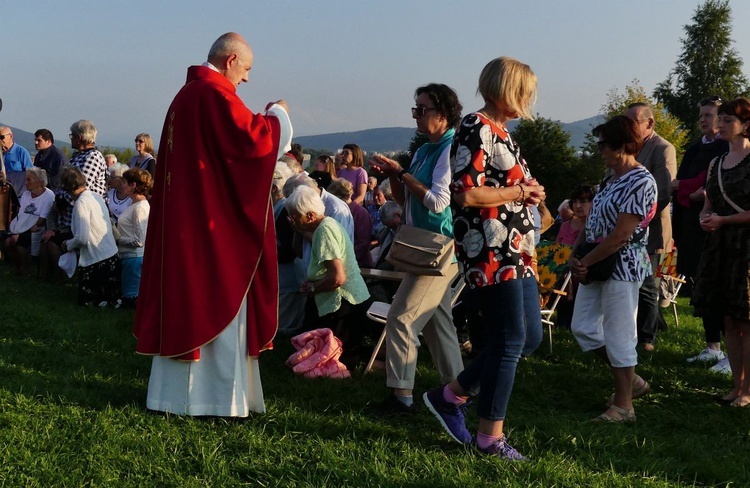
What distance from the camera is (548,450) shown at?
158 inches

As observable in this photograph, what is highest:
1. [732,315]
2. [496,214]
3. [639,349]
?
[496,214]

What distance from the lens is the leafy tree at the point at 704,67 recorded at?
5534cm

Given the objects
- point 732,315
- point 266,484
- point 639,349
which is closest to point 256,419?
point 266,484

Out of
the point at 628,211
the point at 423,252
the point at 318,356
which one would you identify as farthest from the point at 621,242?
the point at 318,356

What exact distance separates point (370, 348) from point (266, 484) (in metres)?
2.74

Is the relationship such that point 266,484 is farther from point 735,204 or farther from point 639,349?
point 639,349

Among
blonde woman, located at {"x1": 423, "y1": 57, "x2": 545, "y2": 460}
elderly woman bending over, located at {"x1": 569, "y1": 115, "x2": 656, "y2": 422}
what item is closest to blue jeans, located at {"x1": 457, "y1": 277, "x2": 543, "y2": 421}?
blonde woman, located at {"x1": 423, "y1": 57, "x2": 545, "y2": 460}

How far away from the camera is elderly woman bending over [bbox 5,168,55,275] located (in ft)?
33.8

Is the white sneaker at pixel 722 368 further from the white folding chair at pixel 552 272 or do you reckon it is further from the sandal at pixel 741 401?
the white folding chair at pixel 552 272

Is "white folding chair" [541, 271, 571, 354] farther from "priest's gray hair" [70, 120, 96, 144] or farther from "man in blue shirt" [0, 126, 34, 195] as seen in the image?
"man in blue shirt" [0, 126, 34, 195]

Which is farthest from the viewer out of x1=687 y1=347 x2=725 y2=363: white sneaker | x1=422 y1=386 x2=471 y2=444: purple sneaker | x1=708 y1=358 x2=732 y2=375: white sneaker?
x1=687 y1=347 x2=725 y2=363: white sneaker

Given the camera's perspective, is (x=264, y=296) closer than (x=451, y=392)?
No

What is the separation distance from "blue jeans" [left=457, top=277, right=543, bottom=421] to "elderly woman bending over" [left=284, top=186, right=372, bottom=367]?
2127mm

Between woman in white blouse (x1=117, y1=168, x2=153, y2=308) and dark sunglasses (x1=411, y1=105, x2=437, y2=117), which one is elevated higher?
dark sunglasses (x1=411, y1=105, x2=437, y2=117)
